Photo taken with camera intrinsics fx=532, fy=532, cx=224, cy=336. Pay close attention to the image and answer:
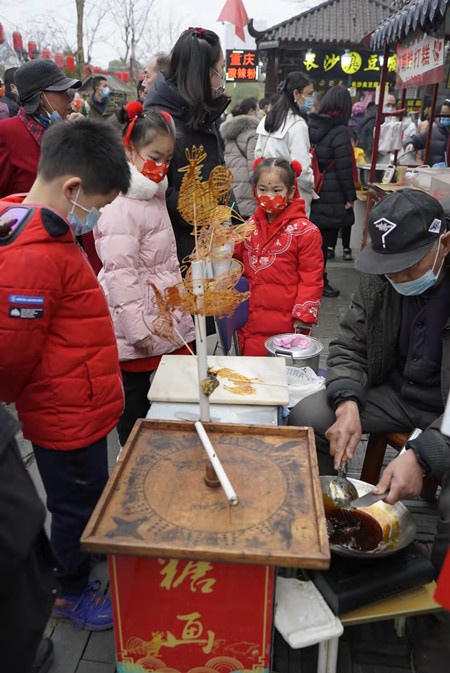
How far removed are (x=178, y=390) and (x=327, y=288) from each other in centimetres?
395

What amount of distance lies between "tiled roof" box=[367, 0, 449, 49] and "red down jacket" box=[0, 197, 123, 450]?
3782mm

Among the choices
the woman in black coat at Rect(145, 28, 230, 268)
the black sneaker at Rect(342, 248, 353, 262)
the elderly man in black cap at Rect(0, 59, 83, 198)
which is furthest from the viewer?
the black sneaker at Rect(342, 248, 353, 262)

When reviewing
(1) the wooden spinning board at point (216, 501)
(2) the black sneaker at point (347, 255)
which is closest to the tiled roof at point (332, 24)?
(2) the black sneaker at point (347, 255)

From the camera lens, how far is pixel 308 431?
175 centimetres

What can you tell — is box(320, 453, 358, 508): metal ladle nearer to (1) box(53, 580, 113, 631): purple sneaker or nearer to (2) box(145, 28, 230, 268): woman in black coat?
(1) box(53, 580, 113, 631): purple sneaker

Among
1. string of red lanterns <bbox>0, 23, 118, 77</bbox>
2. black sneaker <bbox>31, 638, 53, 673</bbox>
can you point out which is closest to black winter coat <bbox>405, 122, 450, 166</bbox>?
black sneaker <bbox>31, 638, 53, 673</bbox>

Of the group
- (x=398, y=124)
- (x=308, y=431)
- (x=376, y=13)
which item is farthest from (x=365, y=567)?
(x=376, y=13)

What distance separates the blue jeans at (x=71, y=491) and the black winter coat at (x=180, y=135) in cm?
139

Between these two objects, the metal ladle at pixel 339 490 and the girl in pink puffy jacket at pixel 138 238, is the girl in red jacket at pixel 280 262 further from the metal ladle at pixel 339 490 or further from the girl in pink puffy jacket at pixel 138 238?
the metal ladle at pixel 339 490

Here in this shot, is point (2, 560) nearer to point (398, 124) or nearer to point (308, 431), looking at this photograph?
point (308, 431)

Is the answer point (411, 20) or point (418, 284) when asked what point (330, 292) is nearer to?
point (411, 20)

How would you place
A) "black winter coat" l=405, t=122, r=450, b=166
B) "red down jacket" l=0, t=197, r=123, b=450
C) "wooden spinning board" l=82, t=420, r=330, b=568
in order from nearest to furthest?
1. "wooden spinning board" l=82, t=420, r=330, b=568
2. "red down jacket" l=0, t=197, r=123, b=450
3. "black winter coat" l=405, t=122, r=450, b=166

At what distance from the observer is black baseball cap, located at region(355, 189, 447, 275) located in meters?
2.03

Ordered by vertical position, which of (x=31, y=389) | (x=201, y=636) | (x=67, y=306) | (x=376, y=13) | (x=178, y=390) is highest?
(x=376, y=13)
